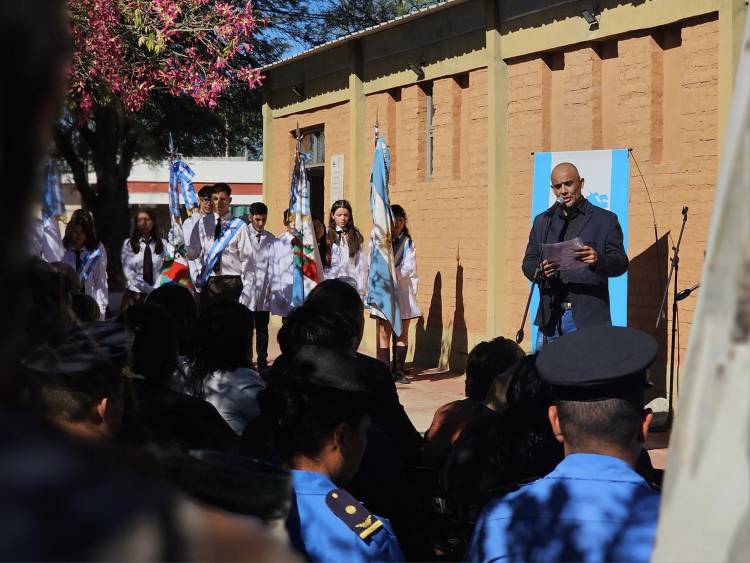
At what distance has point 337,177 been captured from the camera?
14844mm

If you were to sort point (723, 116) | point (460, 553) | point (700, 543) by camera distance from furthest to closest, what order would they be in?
point (723, 116)
point (460, 553)
point (700, 543)

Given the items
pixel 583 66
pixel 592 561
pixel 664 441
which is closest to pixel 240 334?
pixel 592 561

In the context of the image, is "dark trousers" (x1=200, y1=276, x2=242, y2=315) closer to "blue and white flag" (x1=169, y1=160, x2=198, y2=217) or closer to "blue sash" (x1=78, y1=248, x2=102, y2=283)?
"blue and white flag" (x1=169, y1=160, x2=198, y2=217)

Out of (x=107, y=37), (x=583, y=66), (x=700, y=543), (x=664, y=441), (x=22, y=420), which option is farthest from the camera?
(x=583, y=66)

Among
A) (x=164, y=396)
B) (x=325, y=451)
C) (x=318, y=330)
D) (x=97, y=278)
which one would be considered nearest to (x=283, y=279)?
(x=97, y=278)

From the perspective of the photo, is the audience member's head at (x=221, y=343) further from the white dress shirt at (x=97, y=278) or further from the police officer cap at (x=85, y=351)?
the white dress shirt at (x=97, y=278)

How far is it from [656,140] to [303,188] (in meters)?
3.68

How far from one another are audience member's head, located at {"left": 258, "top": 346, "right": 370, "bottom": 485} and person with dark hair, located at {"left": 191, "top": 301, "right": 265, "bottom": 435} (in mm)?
1919

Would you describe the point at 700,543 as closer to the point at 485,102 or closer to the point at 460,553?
the point at 460,553

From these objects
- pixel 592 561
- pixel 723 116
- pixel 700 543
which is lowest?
pixel 592 561

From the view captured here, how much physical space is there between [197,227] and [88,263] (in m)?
1.48

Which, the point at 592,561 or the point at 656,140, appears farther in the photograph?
the point at 656,140

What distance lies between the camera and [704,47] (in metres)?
8.72

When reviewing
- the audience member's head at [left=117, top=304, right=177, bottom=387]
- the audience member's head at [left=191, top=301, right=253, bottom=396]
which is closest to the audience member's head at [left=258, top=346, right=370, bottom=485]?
the audience member's head at [left=117, top=304, right=177, bottom=387]
